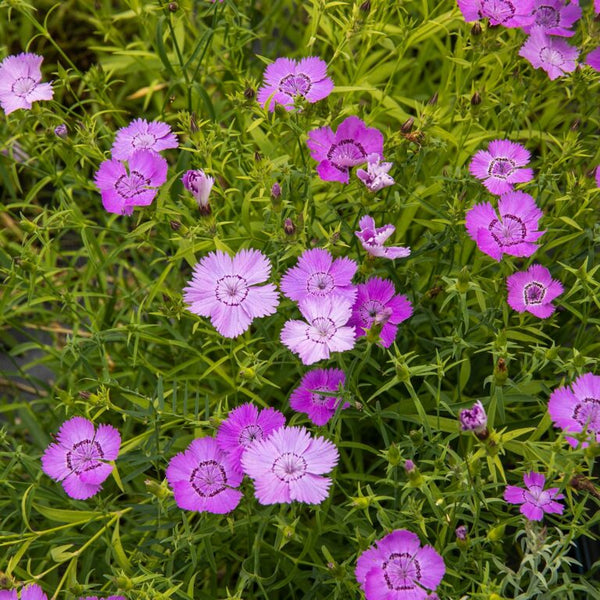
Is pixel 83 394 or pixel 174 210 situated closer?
pixel 83 394

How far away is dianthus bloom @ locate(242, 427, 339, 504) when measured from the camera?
145 cm

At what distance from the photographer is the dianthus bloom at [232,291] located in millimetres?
1637

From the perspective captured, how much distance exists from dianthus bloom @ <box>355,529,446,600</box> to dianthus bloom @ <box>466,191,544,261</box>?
620 millimetres

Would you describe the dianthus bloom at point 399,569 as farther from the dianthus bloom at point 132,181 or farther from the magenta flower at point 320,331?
the dianthus bloom at point 132,181

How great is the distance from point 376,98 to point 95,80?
0.74m

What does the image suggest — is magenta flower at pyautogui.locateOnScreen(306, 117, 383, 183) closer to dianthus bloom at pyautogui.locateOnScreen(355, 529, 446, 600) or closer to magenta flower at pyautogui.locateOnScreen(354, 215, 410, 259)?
magenta flower at pyautogui.locateOnScreen(354, 215, 410, 259)

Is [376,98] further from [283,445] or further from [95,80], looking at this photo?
[283,445]

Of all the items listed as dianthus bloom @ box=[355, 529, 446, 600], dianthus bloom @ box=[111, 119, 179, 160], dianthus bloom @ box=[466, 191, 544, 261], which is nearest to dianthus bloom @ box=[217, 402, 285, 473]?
dianthus bloom @ box=[355, 529, 446, 600]

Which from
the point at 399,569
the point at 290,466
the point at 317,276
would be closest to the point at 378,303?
the point at 317,276

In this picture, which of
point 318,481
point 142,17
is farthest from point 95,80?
point 318,481

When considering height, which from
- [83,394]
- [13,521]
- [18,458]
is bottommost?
[13,521]

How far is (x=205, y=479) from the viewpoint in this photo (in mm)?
1604

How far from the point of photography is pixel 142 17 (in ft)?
7.10

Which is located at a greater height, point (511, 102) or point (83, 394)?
point (511, 102)
